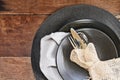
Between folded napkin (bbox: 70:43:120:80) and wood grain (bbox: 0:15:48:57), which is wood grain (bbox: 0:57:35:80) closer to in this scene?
wood grain (bbox: 0:15:48:57)

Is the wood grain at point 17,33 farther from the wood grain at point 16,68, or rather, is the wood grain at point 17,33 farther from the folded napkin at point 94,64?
the folded napkin at point 94,64

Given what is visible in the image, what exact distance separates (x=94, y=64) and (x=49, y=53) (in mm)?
126

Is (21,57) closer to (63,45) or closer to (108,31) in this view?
(63,45)

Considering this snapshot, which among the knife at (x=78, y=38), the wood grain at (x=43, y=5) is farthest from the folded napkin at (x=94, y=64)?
the wood grain at (x=43, y=5)

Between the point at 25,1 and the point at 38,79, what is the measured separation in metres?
0.22

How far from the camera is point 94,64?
0.60m

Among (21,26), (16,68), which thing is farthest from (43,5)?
(16,68)

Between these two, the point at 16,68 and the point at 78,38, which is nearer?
the point at 78,38

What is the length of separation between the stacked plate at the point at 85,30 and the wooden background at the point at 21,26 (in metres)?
0.04

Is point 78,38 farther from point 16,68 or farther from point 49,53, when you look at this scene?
point 16,68

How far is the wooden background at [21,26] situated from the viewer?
702 mm

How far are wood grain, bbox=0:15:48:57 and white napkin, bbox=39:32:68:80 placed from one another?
8 centimetres

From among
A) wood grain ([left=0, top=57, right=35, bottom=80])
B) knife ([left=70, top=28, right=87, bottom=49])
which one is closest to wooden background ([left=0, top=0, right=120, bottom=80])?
wood grain ([left=0, top=57, right=35, bottom=80])

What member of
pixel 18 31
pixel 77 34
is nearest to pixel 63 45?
pixel 77 34
